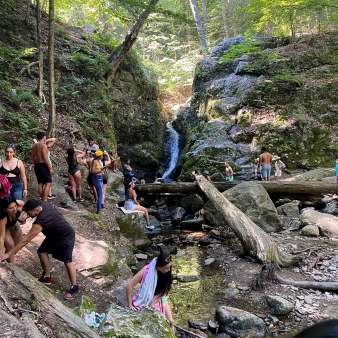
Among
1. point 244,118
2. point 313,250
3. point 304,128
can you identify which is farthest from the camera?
point 244,118

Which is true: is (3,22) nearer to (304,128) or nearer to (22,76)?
(22,76)

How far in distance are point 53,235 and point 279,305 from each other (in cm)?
420

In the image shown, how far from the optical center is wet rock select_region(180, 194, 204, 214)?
1293 centimetres

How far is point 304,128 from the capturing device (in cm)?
1634

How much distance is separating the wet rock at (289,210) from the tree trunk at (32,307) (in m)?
9.48

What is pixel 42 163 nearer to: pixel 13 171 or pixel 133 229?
pixel 13 171

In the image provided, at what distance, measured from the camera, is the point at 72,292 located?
4766 millimetres

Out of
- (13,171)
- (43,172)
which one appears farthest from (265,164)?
(13,171)

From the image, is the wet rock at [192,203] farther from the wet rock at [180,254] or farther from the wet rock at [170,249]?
the wet rock at [180,254]

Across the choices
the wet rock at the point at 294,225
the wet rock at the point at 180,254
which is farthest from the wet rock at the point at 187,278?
the wet rock at the point at 294,225

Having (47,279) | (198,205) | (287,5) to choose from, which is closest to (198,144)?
(198,205)

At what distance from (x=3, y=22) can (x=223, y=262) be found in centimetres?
1537

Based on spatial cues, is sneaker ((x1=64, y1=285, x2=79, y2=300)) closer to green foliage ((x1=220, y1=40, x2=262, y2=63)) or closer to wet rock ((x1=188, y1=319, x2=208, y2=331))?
wet rock ((x1=188, y1=319, x2=208, y2=331))

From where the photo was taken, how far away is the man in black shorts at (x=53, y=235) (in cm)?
418
